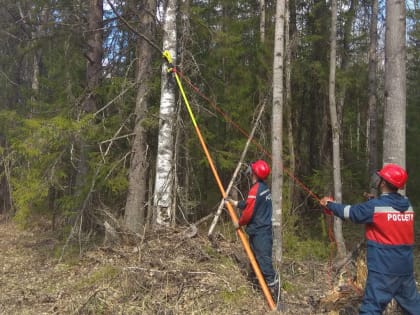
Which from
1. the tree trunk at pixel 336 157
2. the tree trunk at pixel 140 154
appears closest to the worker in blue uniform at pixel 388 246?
the tree trunk at pixel 140 154

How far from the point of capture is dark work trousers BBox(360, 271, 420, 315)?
15.8 feet

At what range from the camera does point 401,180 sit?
4961 mm

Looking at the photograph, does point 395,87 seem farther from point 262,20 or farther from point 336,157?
point 262,20

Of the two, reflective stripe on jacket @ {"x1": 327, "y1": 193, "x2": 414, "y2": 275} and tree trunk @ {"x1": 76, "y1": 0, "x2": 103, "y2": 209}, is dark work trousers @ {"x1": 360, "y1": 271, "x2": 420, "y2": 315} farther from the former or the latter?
tree trunk @ {"x1": 76, "y1": 0, "x2": 103, "y2": 209}

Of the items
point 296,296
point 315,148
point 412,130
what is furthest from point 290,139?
point 412,130

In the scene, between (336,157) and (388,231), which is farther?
(336,157)

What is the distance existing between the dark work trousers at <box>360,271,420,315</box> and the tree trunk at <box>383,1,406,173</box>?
1676mm

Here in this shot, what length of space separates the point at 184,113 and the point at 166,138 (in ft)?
5.30

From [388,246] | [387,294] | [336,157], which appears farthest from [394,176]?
[336,157]

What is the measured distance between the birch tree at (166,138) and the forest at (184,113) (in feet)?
0.09

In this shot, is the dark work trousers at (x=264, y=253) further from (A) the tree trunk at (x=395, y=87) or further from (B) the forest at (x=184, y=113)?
(A) the tree trunk at (x=395, y=87)

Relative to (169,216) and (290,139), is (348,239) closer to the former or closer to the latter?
(290,139)

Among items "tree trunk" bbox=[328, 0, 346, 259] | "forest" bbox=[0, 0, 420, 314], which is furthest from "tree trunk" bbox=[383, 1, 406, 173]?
"tree trunk" bbox=[328, 0, 346, 259]

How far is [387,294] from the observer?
487 cm
